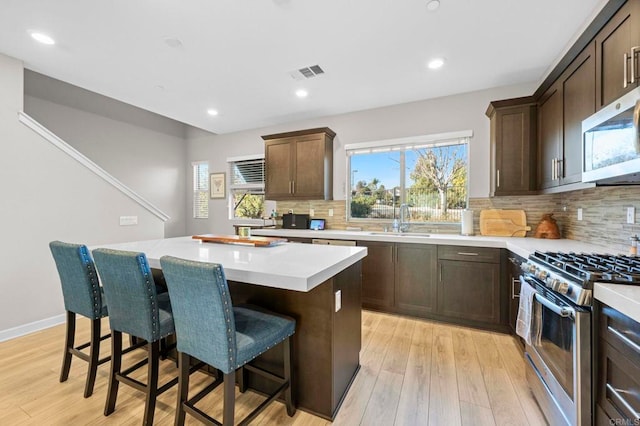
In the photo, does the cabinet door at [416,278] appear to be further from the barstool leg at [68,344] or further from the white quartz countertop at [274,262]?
the barstool leg at [68,344]

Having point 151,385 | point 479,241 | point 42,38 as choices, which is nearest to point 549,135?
point 479,241

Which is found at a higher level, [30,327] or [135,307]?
[135,307]

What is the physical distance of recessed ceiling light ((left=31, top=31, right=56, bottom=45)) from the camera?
2.39 m

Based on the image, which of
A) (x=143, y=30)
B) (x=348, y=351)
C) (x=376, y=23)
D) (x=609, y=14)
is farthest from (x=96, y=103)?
(x=609, y=14)

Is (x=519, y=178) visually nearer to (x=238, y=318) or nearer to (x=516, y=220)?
(x=516, y=220)

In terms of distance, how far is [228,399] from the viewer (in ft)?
4.14

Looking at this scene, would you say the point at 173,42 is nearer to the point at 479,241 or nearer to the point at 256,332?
the point at 256,332

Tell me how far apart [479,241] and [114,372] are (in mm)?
3248

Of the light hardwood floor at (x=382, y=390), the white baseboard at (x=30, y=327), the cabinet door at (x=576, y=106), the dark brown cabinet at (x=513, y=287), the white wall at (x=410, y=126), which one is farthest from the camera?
the white wall at (x=410, y=126)

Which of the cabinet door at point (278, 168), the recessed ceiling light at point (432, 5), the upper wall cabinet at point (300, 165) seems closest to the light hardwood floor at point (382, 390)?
the upper wall cabinet at point (300, 165)

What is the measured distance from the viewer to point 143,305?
1521mm

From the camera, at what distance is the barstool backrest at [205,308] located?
121 cm

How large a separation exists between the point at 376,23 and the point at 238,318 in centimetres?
245

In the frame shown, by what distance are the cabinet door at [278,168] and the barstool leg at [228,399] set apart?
318 centimetres
